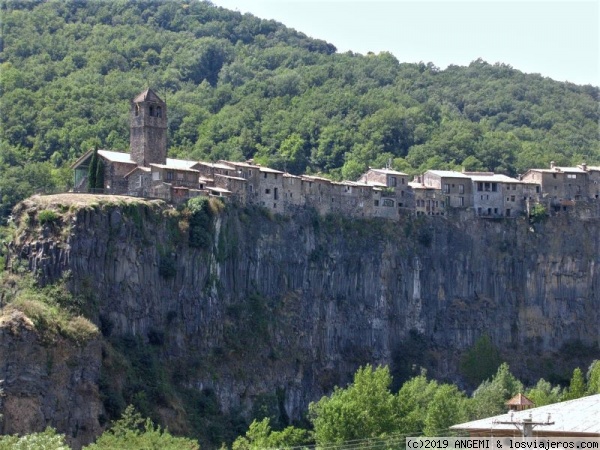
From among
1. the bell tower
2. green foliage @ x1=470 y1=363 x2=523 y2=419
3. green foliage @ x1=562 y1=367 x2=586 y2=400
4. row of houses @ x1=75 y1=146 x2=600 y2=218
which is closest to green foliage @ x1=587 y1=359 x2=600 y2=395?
green foliage @ x1=562 y1=367 x2=586 y2=400

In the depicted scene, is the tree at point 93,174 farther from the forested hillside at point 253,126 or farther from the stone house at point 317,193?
the forested hillside at point 253,126

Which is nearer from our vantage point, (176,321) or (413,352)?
(176,321)

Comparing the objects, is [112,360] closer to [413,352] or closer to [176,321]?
[176,321]

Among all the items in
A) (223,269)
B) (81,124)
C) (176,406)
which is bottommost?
(176,406)

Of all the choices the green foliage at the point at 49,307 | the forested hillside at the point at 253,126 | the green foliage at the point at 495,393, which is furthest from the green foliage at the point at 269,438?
the forested hillside at the point at 253,126

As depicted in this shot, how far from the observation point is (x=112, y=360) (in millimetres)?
112750

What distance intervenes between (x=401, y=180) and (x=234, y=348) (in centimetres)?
2519

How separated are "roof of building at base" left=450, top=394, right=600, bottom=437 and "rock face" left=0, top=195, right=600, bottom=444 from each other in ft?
140

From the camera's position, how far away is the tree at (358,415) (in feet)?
356

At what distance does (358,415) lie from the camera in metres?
110

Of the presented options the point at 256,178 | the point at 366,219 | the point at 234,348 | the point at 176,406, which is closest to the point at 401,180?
the point at 366,219

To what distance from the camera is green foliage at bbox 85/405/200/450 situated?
9788 cm

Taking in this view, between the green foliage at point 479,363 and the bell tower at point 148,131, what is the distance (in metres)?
26.9

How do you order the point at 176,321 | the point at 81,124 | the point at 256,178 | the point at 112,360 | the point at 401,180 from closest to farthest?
the point at 112,360 < the point at 176,321 < the point at 256,178 < the point at 401,180 < the point at 81,124
